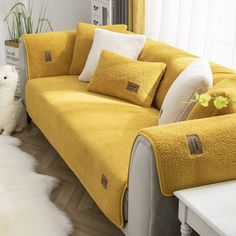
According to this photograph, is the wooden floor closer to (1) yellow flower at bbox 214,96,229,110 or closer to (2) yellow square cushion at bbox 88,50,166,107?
(2) yellow square cushion at bbox 88,50,166,107

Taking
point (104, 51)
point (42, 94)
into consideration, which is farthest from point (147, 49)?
point (42, 94)

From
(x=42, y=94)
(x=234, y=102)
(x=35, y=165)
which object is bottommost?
(x=35, y=165)

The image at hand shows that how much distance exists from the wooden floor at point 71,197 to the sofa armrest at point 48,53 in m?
0.50

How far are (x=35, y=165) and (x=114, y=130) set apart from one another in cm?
83

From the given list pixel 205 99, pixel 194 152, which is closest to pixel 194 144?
pixel 194 152

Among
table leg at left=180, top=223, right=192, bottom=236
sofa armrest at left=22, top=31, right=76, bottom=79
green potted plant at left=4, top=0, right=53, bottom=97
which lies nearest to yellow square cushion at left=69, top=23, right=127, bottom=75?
sofa armrest at left=22, top=31, right=76, bottom=79

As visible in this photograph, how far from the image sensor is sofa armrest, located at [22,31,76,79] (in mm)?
3539

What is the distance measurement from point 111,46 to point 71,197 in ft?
3.61

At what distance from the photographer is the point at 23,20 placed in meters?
4.94

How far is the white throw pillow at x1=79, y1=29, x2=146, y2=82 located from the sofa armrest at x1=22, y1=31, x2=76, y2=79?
0.25 m

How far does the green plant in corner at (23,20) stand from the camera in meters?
4.65

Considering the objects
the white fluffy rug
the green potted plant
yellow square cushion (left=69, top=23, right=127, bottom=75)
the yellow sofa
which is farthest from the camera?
the green potted plant

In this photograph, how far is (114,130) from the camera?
252 centimetres

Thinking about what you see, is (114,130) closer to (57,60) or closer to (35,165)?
(35,165)
